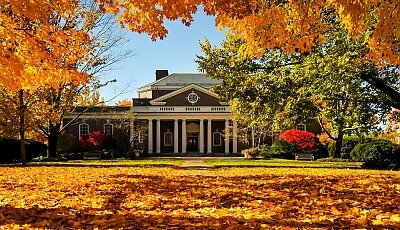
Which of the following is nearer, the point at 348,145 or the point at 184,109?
the point at 348,145

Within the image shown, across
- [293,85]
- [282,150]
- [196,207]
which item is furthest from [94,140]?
[196,207]

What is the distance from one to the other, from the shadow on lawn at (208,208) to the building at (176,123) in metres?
41.9

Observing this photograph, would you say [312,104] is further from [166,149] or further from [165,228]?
[166,149]

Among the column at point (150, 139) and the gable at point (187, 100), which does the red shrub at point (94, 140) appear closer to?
the column at point (150, 139)

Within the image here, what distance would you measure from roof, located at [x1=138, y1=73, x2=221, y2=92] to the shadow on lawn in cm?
5016

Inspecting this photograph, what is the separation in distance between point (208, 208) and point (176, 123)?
46.7 m

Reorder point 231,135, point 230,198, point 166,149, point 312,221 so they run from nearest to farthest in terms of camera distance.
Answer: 1. point 312,221
2. point 230,198
3. point 231,135
4. point 166,149

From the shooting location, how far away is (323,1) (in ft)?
33.1

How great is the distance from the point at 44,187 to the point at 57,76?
3.92 m

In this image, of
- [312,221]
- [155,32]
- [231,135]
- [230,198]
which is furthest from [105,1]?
[231,135]

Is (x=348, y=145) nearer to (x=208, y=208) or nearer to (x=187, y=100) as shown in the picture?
(x=187, y=100)

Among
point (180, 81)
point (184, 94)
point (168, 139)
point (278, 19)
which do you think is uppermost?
point (180, 81)

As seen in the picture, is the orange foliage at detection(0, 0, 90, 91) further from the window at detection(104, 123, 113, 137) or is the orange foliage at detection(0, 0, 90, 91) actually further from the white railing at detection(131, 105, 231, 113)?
the white railing at detection(131, 105, 231, 113)

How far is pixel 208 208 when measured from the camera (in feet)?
20.3
